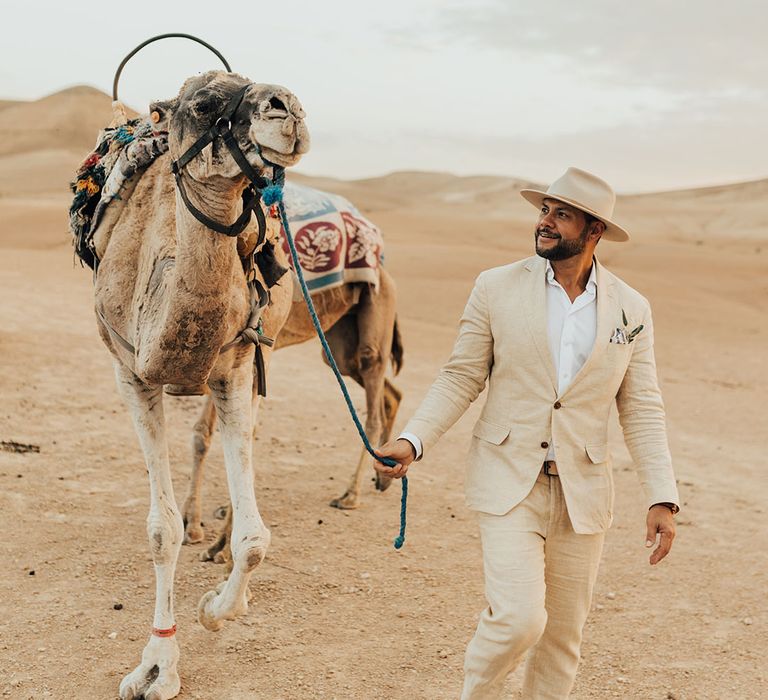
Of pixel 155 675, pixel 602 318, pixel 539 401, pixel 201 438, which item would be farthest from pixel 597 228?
pixel 201 438

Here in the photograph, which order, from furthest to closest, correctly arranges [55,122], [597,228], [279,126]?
[55,122] < [597,228] < [279,126]

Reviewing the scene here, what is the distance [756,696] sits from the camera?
185 inches

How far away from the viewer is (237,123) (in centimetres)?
336

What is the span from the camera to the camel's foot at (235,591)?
4328 millimetres

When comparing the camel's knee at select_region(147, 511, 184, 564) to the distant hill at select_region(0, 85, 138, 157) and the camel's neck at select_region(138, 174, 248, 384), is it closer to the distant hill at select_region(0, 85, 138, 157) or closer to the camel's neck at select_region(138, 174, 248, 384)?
the camel's neck at select_region(138, 174, 248, 384)

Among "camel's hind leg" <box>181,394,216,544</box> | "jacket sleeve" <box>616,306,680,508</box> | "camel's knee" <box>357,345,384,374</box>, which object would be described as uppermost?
"jacket sleeve" <box>616,306,680,508</box>

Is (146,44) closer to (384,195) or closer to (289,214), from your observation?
(289,214)

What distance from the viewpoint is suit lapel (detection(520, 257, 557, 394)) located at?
11.8 feet

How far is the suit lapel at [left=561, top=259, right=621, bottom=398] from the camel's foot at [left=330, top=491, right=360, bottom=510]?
3.82 m

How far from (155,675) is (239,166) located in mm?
2370

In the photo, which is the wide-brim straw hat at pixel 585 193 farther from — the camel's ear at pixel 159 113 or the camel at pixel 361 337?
the camel at pixel 361 337

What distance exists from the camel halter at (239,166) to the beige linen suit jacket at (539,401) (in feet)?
3.11

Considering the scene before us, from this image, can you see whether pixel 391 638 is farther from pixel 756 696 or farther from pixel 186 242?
pixel 186 242

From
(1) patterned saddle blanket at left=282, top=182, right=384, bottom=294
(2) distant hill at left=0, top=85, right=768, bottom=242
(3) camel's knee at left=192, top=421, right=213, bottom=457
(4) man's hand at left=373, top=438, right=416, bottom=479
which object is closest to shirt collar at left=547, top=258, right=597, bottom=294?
(4) man's hand at left=373, top=438, right=416, bottom=479
